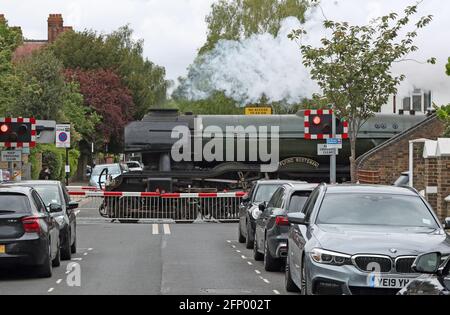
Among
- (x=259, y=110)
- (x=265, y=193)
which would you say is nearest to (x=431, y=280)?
(x=265, y=193)

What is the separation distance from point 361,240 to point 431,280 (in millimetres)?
3171

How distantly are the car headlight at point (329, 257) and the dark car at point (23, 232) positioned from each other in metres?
5.86

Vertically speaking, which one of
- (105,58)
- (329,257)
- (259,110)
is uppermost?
(105,58)

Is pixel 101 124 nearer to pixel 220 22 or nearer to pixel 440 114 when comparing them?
pixel 220 22

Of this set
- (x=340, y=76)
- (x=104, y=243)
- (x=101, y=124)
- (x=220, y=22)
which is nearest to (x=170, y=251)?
(x=104, y=243)

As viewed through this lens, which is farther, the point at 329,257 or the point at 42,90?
the point at 42,90

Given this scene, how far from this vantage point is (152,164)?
121ft

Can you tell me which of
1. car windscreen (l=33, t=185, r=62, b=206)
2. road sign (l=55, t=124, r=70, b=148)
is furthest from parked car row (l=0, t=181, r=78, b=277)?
road sign (l=55, t=124, r=70, b=148)

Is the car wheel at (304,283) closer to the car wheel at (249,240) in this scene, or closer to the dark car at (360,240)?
the dark car at (360,240)

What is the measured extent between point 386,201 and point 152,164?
2358cm

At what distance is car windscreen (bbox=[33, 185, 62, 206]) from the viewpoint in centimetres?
2148

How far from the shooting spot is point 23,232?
16.6 metres

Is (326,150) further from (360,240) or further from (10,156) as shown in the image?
(360,240)
